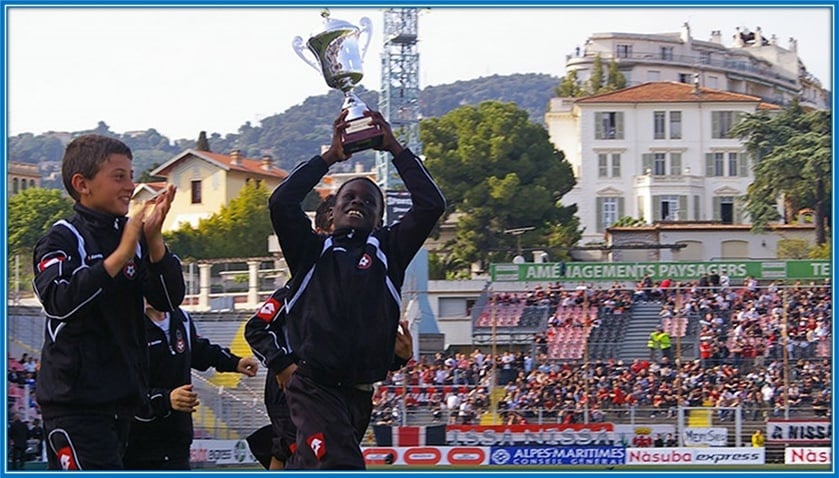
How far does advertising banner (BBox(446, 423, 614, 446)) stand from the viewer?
2506cm

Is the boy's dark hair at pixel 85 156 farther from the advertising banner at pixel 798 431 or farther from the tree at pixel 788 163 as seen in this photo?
the tree at pixel 788 163

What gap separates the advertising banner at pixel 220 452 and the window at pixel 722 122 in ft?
85.7

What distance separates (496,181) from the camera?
42.7 m

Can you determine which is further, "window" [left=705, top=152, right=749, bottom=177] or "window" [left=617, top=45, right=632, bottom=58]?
"window" [left=617, top=45, right=632, bottom=58]

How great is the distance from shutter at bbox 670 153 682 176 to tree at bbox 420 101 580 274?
16.5 feet

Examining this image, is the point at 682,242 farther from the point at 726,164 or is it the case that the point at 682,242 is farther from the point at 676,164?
the point at 676,164

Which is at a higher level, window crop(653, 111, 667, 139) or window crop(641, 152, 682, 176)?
window crop(653, 111, 667, 139)

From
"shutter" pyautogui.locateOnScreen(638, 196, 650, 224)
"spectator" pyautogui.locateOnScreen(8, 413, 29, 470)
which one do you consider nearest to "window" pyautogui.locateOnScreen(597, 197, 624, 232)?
"shutter" pyautogui.locateOnScreen(638, 196, 650, 224)

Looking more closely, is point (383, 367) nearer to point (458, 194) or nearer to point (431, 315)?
point (431, 315)

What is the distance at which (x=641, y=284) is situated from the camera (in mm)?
34062

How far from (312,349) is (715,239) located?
40.0m

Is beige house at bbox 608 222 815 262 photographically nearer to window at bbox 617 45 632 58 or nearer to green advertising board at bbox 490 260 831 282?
green advertising board at bbox 490 260 831 282

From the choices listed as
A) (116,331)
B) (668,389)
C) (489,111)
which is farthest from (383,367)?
(489,111)

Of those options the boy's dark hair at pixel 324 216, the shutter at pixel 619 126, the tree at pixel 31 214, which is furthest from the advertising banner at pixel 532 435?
the shutter at pixel 619 126
